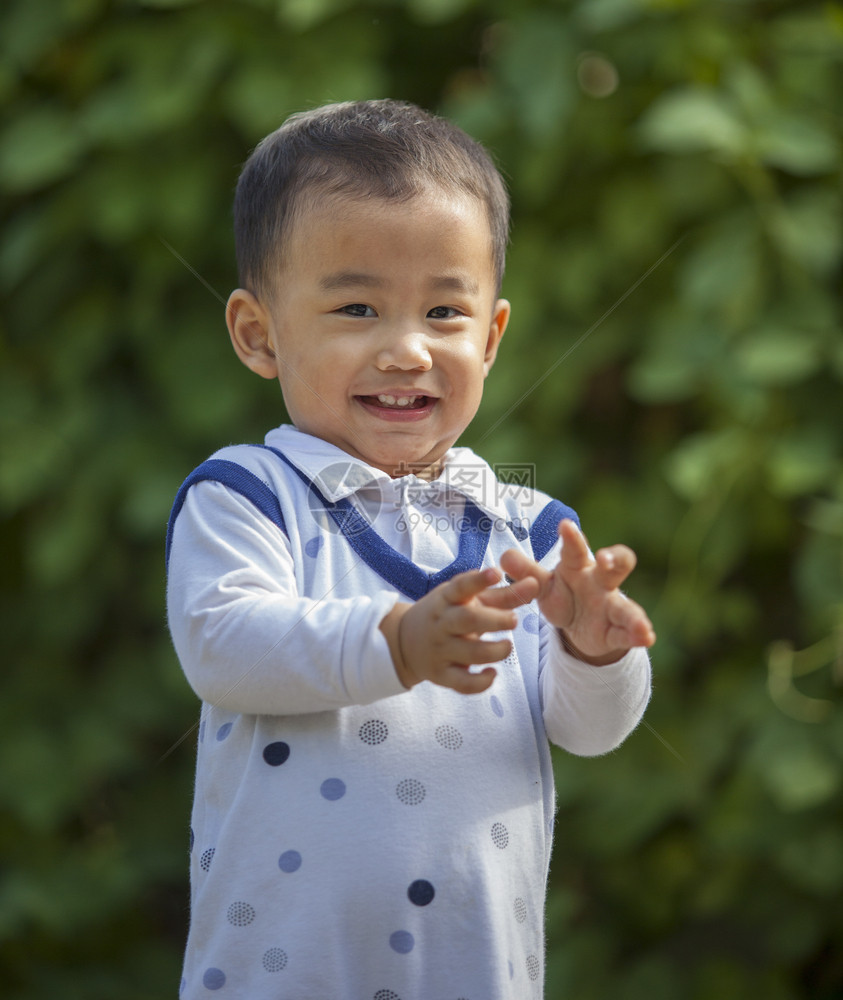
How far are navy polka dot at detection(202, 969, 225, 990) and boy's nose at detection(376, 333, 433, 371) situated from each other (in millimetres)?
456

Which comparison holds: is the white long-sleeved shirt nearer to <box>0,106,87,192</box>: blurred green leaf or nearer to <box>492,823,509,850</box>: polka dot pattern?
<box>492,823,509,850</box>: polka dot pattern

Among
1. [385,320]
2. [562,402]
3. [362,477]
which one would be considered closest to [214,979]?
[362,477]

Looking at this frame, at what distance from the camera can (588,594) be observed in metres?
0.79

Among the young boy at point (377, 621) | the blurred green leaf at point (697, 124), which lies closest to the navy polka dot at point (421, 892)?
the young boy at point (377, 621)

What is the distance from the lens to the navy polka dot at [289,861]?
79cm

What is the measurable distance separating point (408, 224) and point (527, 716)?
389mm

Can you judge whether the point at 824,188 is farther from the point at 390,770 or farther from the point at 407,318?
the point at 390,770

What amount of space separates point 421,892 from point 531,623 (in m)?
0.24

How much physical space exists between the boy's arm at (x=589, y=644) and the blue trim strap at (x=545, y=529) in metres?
0.07

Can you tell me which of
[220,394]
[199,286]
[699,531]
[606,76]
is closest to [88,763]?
[220,394]

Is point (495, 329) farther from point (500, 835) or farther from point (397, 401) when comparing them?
point (500, 835)

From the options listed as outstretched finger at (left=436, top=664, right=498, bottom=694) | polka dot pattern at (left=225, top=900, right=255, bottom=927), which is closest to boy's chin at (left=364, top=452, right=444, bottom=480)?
outstretched finger at (left=436, top=664, right=498, bottom=694)

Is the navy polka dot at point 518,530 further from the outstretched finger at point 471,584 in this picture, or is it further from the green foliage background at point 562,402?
the green foliage background at point 562,402

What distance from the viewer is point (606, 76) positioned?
1.63 m
